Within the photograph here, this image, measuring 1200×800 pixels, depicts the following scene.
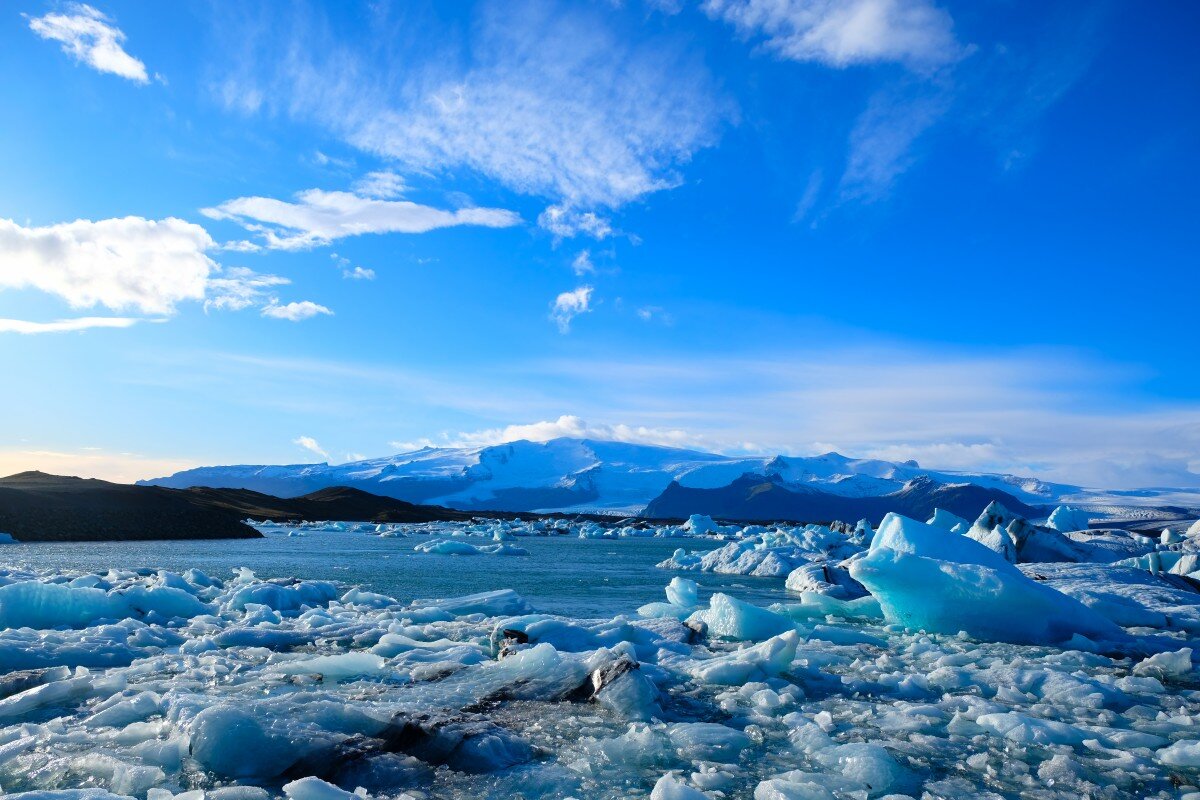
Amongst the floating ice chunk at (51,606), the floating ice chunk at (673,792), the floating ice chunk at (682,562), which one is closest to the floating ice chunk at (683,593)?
the floating ice chunk at (51,606)

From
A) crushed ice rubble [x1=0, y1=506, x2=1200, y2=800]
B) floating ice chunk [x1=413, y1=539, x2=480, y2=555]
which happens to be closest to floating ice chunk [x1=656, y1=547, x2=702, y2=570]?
floating ice chunk [x1=413, y1=539, x2=480, y2=555]

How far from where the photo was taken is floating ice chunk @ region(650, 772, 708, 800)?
3.66 metres

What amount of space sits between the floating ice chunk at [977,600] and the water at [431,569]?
4.11m

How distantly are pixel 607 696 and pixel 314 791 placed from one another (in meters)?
2.48

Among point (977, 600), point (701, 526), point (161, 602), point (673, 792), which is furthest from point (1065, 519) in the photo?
point (673, 792)

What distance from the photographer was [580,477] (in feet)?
503

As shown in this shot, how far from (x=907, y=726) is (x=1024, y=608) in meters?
4.75

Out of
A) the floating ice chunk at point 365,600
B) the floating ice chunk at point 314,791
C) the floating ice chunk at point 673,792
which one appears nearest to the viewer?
the floating ice chunk at point 314,791

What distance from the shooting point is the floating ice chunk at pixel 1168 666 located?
7.19m

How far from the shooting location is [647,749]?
4562 millimetres

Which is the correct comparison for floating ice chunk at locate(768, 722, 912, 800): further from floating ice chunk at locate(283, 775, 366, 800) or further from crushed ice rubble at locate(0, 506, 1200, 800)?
floating ice chunk at locate(283, 775, 366, 800)

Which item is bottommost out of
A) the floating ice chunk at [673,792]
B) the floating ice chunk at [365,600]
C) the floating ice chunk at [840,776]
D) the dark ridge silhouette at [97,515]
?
the floating ice chunk at [840,776]

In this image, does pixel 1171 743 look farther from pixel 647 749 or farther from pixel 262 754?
pixel 262 754

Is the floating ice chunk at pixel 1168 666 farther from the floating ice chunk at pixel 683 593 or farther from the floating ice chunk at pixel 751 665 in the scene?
the floating ice chunk at pixel 683 593
